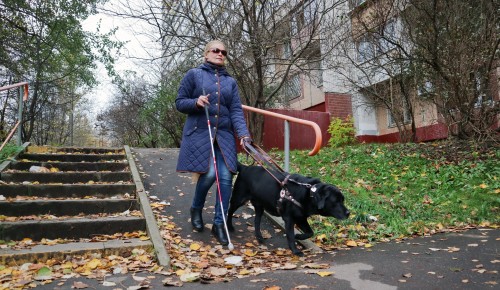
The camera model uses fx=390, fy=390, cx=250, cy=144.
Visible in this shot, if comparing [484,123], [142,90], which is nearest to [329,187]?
[484,123]

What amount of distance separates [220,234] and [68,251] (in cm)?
147

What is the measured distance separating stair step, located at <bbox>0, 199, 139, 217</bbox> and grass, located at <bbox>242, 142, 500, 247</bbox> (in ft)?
8.06

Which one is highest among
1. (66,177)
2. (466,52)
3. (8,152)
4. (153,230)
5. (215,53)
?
(466,52)

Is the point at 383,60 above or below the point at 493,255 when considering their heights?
above

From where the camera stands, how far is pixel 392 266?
3.36m

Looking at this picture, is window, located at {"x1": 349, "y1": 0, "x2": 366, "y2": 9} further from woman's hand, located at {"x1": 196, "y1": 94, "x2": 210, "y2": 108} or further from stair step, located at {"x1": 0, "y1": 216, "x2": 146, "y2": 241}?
stair step, located at {"x1": 0, "y1": 216, "x2": 146, "y2": 241}

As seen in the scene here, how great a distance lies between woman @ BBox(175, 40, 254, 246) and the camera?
4.11 m

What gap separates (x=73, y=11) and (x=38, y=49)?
72.6 inches

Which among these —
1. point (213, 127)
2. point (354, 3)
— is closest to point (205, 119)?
point (213, 127)

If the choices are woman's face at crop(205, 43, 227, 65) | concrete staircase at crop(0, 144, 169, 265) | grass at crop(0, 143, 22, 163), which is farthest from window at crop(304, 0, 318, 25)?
grass at crop(0, 143, 22, 163)

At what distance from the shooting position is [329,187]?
3713 millimetres

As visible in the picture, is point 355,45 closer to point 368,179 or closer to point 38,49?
point 368,179

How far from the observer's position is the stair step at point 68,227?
12.8 feet

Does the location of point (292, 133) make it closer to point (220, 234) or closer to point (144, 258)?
point (220, 234)
